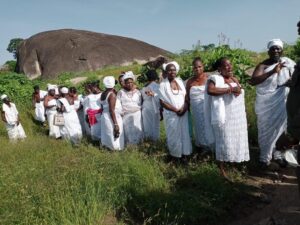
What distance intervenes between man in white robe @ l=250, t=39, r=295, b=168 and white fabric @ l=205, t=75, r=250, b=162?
38 cm

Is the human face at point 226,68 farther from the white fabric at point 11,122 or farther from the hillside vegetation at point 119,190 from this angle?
the white fabric at point 11,122

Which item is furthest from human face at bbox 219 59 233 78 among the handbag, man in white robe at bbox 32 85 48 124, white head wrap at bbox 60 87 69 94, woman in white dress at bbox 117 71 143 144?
man in white robe at bbox 32 85 48 124

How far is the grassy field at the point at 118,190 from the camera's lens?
15.0 ft

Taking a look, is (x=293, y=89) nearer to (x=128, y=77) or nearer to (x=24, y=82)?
(x=128, y=77)

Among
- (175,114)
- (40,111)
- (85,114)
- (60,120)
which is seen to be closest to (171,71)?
(175,114)

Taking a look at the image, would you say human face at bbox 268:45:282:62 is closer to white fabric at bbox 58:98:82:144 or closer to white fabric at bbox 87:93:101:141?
white fabric at bbox 87:93:101:141

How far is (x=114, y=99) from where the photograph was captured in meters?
7.35

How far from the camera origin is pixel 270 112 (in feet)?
19.8

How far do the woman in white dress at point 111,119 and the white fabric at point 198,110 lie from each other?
1395 mm

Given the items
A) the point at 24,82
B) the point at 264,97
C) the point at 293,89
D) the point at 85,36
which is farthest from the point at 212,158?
the point at 85,36

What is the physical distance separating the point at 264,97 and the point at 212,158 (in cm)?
111

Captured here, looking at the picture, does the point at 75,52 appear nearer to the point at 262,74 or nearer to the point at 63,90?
the point at 63,90

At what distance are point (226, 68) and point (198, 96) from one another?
3.04 ft

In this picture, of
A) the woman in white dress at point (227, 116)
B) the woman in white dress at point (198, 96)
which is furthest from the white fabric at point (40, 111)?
the woman in white dress at point (227, 116)
